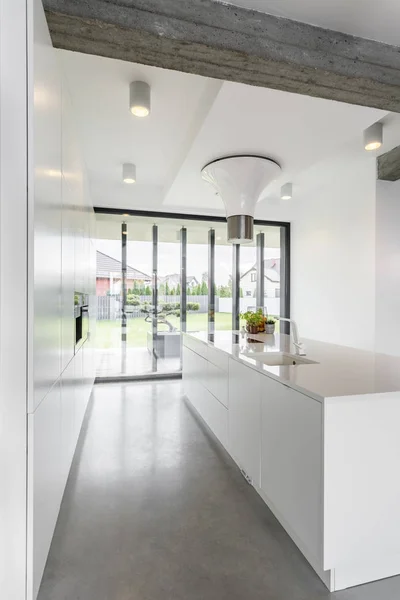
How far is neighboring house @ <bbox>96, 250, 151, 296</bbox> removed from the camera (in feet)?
17.7

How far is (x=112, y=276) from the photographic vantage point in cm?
550

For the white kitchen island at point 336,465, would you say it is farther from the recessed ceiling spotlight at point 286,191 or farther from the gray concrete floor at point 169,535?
the recessed ceiling spotlight at point 286,191

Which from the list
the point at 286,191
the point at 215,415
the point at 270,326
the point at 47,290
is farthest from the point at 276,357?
the point at 286,191

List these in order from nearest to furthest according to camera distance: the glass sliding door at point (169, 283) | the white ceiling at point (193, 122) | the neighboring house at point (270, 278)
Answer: the white ceiling at point (193, 122) < the glass sliding door at point (169, 283) < the neighboring house at point (270, 278)

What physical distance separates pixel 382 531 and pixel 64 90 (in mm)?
2759

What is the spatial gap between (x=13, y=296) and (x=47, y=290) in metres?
0.33

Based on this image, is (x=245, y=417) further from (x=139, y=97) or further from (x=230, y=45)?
(x=139, y=97)

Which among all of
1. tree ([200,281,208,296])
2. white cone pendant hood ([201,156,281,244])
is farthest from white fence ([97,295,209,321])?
white cone pendant hood ([201,156,281,244])

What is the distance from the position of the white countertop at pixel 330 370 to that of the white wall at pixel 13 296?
3.90 feet

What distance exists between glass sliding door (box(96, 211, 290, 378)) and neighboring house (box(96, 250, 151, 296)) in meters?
0.02

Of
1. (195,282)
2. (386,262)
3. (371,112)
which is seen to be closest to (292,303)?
(195,282)

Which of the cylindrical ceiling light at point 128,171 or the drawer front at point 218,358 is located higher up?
the cylindrical ceiling light at point 128,171

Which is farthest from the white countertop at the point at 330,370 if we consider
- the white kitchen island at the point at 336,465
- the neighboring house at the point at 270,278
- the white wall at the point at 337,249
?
the neighboring house at the point at 270,278

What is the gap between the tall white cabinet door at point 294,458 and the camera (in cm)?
148
